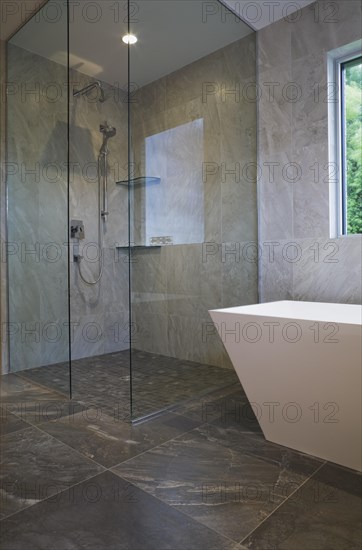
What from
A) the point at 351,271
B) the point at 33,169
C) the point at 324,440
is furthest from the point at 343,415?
the point at 33,169

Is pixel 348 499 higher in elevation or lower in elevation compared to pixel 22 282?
lower

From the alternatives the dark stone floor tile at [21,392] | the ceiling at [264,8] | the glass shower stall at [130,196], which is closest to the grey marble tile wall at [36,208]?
the glass shower stall at [130,196]

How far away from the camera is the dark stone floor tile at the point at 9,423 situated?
2.04 m

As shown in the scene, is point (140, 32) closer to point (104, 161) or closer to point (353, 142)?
point (104, 161)

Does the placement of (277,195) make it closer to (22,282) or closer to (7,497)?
(22,282)

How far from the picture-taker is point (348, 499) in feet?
4.68

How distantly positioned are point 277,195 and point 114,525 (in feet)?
7.61

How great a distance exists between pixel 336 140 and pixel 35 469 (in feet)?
8.58

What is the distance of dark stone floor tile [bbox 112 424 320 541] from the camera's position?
4.40 ft

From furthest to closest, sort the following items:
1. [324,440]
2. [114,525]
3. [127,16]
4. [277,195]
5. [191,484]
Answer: [277,195], [127,16], [324,440], [191,484], [114,525]

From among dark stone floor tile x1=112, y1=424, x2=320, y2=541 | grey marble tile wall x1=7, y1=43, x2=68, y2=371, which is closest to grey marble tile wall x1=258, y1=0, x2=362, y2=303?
dark stone floor tile x1=112, y1=424, x2=320, y2=541

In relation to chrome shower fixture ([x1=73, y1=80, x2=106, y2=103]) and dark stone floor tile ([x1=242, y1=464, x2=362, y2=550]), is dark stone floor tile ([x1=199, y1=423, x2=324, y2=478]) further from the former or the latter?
chrome shower fixture ([x1=73, y1=80, x2=106, y2=103])

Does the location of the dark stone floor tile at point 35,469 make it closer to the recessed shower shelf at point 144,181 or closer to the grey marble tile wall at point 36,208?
the grey marble tile wall at point 36,208

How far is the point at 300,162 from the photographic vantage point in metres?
2.72
